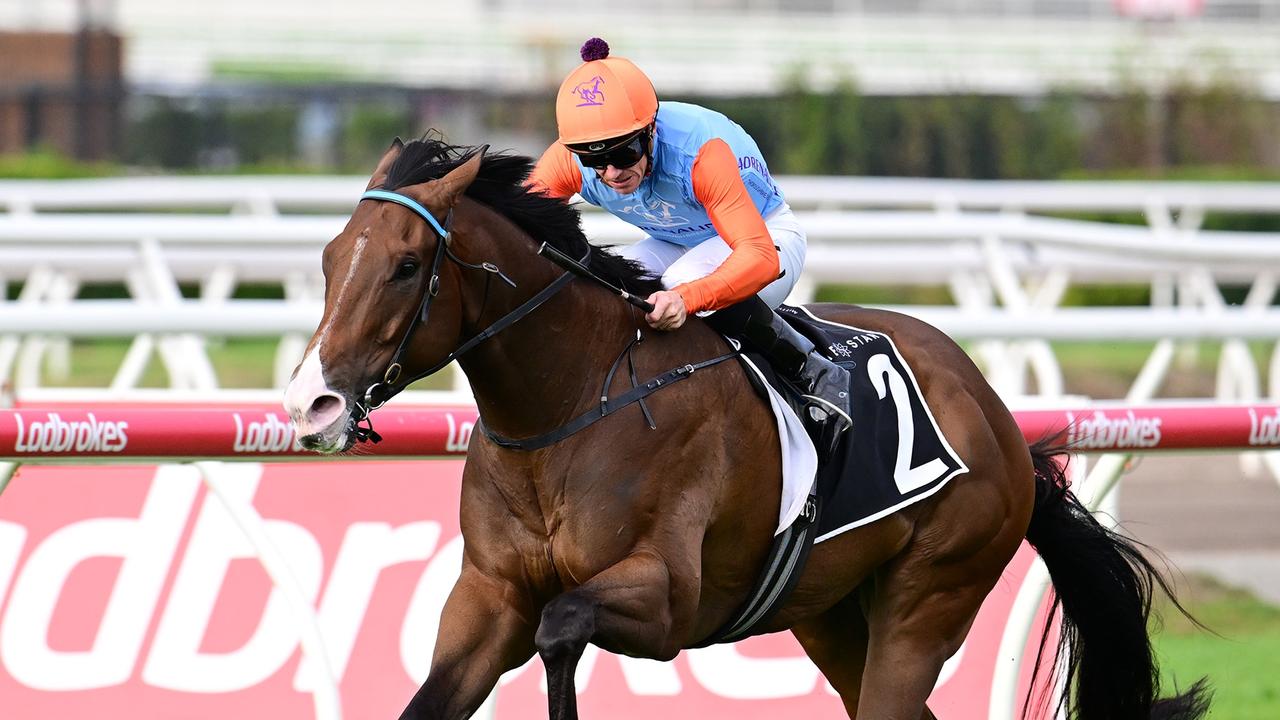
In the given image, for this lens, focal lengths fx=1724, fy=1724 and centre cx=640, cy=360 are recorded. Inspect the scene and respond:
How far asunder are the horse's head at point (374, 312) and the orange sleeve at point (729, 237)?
0.51 metres

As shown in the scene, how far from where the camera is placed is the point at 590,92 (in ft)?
10.6

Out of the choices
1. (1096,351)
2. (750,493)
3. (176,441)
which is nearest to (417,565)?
(176,441)

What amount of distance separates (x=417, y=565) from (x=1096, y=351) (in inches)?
407

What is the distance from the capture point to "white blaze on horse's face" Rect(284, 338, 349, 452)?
2742 millimetres

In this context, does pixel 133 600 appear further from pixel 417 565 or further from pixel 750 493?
pixel 750 493

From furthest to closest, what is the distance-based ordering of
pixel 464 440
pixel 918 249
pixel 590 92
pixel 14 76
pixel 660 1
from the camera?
pixel 660 1 → pixel 14 76 → pixel 918 249 → pixel 464 440 → pixel 590 92

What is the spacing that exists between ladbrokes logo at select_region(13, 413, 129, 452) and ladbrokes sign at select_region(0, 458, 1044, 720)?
0.69 meters

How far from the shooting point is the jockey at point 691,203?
128 inches

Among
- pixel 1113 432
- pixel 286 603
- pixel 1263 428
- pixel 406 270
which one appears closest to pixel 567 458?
pixel 406 270

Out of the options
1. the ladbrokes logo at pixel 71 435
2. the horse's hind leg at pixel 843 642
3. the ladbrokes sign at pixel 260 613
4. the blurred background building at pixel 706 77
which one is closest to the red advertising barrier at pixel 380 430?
the ladbrokes logo at pixel 71 435

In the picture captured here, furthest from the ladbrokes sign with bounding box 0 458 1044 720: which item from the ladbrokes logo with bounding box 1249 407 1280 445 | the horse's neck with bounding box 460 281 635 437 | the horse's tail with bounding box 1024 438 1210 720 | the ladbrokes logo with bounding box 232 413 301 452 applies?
the horse's neck with bounding box 460 281 635 437

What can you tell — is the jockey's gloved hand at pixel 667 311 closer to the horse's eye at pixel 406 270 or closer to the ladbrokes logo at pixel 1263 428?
the horse's eye at pixel 406 270

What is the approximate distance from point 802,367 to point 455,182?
92cm

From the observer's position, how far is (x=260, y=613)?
14.2 feet
